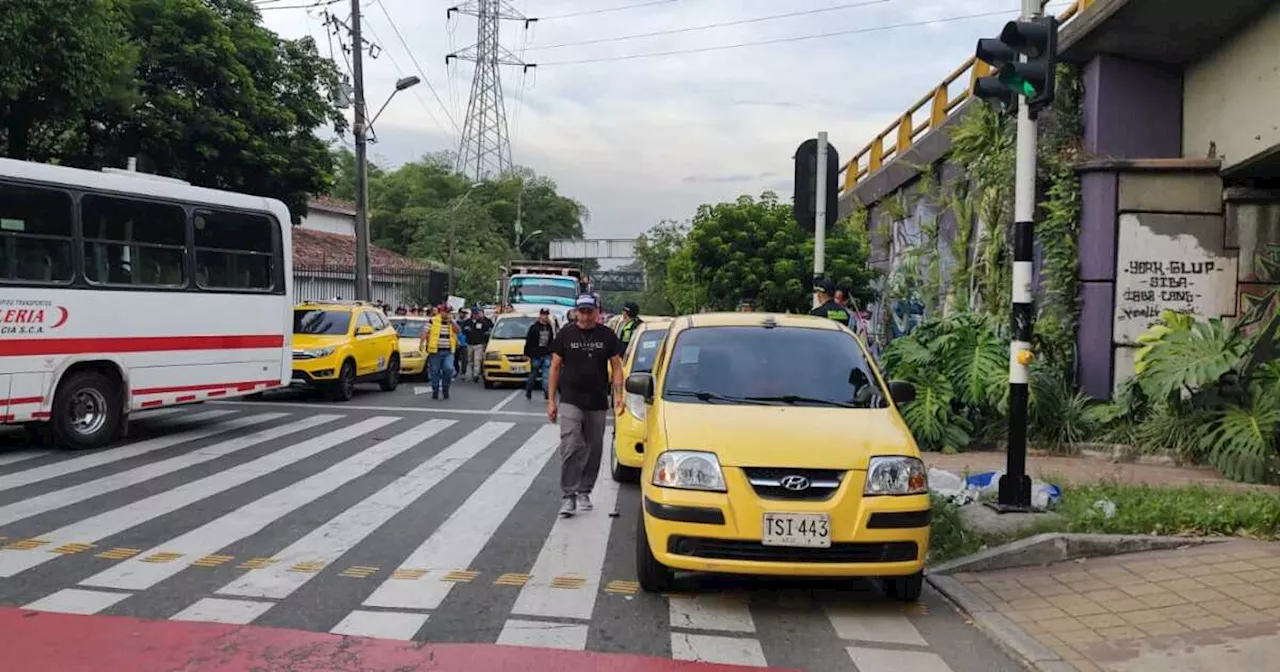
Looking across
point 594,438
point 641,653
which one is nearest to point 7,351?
point 594,438

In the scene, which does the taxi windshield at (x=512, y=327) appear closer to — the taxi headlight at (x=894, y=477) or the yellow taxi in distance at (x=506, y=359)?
the yellow taxi in distance at (x=506, y=359)

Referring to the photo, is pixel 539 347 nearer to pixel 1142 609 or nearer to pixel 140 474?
pixel 140 474

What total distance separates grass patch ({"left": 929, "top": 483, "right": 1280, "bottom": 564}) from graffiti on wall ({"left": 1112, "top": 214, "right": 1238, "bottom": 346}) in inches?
167

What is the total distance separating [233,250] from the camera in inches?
559

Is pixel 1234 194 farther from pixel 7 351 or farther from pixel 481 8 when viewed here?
pixel 481 8

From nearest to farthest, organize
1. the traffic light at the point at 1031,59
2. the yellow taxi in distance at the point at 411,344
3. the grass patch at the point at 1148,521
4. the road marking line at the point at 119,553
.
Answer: the road marking line at the point at 119,553 → the grass patch at the point at 1148,521 → the traffic light at the point at 1031,59 → the yellow taxi in distance at the point at 411,344

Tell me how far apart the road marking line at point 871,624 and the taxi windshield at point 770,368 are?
1.32 m

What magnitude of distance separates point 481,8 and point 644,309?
63.9 feet

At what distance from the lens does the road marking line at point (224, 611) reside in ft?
18.9

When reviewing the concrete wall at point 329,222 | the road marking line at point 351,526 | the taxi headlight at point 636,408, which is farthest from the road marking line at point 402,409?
the concrete wall at point 329,222

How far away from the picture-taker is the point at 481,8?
5991 centimetres

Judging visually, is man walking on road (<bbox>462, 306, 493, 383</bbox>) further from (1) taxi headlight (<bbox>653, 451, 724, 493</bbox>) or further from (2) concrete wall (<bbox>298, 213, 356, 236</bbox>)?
(2) concrete wall (<bbox>298, 213, 356, 236</bbox>)

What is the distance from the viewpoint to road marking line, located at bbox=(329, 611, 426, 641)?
5.60 m

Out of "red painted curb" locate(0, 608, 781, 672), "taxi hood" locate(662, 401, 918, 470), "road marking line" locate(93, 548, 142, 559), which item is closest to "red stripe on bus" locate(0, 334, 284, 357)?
"road marking line" locate(93, 548, 142, 559)
